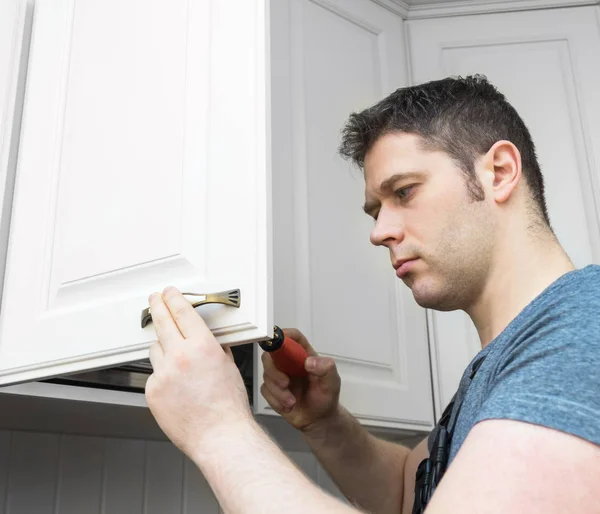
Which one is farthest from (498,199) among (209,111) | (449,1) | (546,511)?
(449,1)

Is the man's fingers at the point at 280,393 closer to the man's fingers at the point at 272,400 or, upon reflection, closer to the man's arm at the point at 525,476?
the man's fingers at the point at 272,400

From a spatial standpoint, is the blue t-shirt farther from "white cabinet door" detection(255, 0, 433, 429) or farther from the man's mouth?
"white cabinet door" detection(255, 0, 433, 429)

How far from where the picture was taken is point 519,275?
0.98 metres

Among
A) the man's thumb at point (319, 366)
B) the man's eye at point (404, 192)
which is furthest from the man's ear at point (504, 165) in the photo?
the man's thumb at point (319, 366)

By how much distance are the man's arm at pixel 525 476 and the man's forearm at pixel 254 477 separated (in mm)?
103

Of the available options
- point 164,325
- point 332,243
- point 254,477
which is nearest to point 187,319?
point 164,325

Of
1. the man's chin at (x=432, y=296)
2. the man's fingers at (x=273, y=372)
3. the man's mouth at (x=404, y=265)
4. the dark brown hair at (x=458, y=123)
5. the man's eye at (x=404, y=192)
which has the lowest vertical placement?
the man's fingers at (x=273, y=372)

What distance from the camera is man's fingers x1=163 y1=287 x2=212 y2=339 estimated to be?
76cm

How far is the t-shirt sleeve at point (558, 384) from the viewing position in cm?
62

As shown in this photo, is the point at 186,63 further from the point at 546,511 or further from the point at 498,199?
the point at 546,511

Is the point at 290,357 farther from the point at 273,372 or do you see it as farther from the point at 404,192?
the point at 404,192

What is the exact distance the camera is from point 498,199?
102 cm

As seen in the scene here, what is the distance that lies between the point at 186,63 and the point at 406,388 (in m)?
0.83

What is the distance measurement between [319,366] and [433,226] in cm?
30
